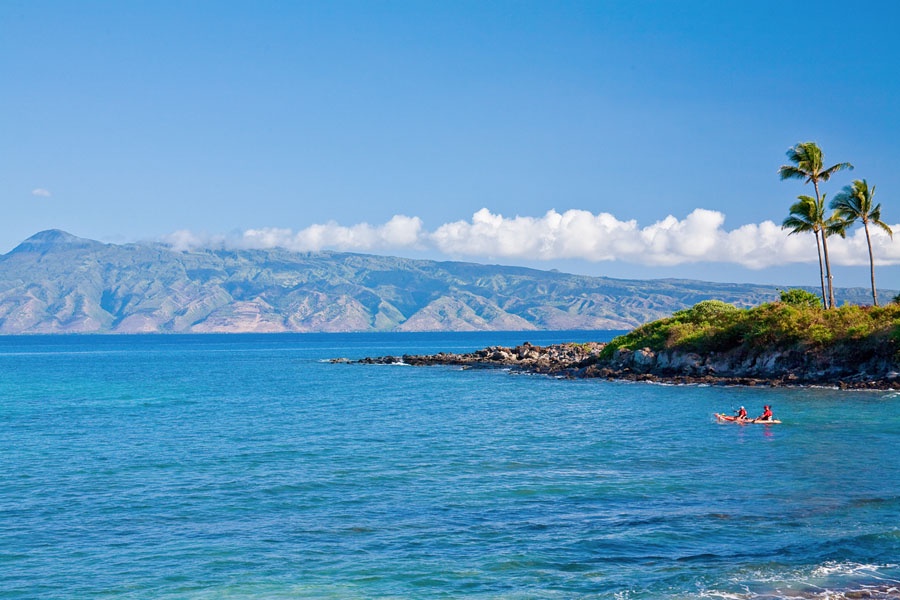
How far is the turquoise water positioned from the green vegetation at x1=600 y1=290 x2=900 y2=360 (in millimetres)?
18697

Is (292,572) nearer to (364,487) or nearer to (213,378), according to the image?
(364,487)

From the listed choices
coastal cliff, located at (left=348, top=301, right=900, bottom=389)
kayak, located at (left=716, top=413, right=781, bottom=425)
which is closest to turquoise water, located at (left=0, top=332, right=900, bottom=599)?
kayak, located at (left=716, top=413, right=781, bottom=425)

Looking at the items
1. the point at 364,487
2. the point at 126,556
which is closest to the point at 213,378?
the point at 364,487

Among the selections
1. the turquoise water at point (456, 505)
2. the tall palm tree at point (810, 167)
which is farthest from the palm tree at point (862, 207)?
the turquoise water at point (456, 505)

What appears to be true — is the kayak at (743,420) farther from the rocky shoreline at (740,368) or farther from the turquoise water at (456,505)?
the rocky shoreline at (740,368)

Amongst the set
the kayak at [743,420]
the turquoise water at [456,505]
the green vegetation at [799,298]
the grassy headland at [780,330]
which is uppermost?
the green vegetation at [799,298]

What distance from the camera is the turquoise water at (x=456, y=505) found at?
1845 cm

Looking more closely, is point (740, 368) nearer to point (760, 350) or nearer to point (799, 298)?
point (760, 350)

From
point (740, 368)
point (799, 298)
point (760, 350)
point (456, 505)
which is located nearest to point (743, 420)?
point (456, 505)

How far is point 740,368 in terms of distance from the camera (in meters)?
75.4

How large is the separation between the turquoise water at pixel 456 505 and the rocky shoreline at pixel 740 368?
14452mm

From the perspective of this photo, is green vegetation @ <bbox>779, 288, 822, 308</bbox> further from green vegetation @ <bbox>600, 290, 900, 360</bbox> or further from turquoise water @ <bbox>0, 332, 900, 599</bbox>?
turquoise water @ <bbox>0, 332, 900, 599</bbox>

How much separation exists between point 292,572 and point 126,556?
4.63m

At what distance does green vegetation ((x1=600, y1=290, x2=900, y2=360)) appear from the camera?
68.4 meters
